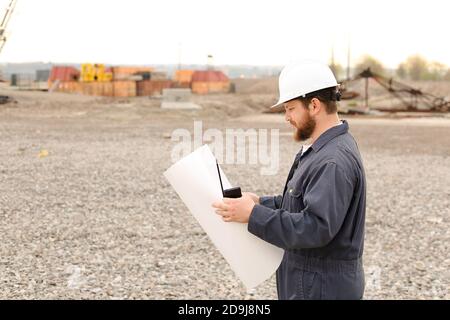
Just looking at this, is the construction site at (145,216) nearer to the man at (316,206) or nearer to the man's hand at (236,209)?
the man at (316,206)

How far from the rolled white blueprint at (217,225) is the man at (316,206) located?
9 cm

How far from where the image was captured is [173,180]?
2572mm

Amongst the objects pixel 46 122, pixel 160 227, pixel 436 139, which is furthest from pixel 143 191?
pixel 46 122

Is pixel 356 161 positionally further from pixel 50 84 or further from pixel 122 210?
pixel 50 84

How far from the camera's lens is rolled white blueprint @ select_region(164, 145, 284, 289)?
251cm

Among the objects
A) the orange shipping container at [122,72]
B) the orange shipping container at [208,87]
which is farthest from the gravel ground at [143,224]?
the orange shipping container at [208,87]

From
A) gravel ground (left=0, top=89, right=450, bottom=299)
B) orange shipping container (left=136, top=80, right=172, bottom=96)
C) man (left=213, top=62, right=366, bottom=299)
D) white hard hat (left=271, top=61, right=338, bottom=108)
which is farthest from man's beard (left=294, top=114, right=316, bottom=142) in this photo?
orange shipping container (left=136, top=80, right=172, bottom=96)

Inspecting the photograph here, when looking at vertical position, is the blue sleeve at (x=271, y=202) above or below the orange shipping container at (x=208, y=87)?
below

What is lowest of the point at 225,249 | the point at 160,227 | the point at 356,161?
the point at 160,227

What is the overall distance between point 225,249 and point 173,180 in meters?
0.36

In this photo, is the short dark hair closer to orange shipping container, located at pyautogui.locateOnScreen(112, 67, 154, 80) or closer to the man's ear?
the man's ear

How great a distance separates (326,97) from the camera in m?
2.42

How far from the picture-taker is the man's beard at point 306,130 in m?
2.45

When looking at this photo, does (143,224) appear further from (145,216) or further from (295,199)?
(295,199)
